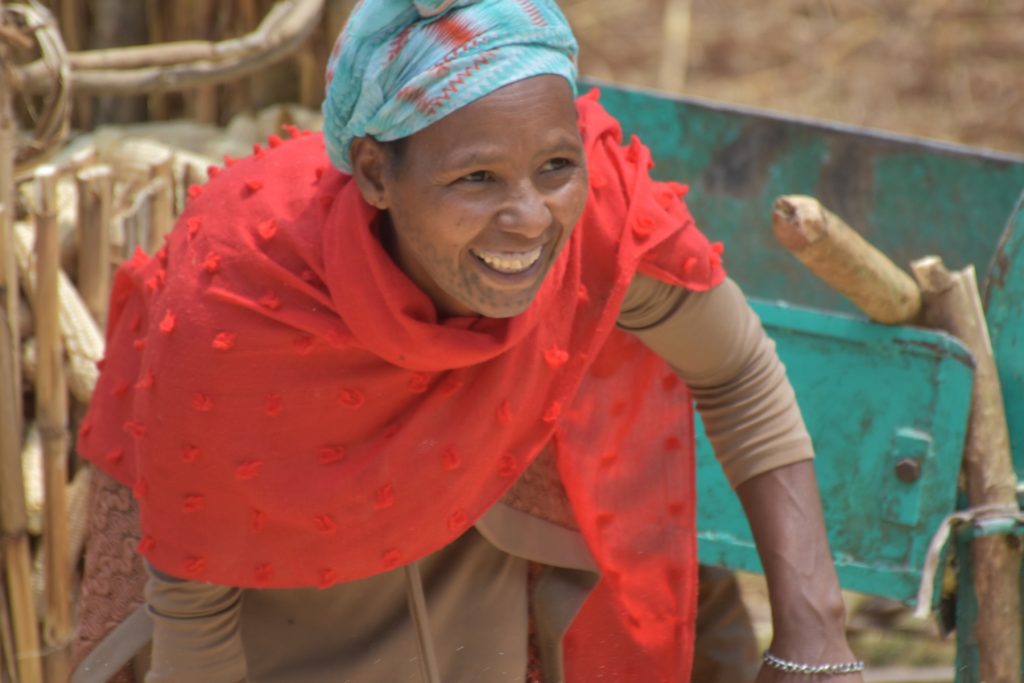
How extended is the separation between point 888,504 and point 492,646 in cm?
92

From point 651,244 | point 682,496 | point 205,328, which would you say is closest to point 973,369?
point 682,496

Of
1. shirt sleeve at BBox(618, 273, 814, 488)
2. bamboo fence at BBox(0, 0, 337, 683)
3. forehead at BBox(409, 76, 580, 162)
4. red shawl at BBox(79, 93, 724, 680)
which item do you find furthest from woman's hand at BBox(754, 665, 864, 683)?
bamboo fence at BBox(0, 0, 337, 683)

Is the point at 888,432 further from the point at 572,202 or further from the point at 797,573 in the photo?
the point at 572,202

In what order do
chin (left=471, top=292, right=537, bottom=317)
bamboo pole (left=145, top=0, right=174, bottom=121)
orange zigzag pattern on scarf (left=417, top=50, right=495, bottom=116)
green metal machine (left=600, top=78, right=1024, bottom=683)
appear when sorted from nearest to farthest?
1. orange zigzag pattern on scarf (left=417, top=50, right=495, bottom=116)
2. chin (left=471, top=292, right=537, bottom=317)
3. green metal machine (left=600, top=78, right=1024, bottom=683)
4. bamboo pole (left=145, top=0, right=174, bottom=121)

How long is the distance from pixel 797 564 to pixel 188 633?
0.88 m

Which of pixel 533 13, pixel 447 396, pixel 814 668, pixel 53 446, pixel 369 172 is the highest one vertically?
pixel 533 13

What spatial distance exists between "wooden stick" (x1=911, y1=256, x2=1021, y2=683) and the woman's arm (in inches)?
22.1

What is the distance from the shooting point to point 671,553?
7.80 ft

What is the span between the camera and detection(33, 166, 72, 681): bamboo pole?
2.91 metres

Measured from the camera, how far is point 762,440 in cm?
216

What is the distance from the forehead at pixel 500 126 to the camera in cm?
169

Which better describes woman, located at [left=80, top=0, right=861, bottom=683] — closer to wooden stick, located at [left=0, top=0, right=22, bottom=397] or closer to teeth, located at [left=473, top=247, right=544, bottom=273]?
teeth, located at [left=473, top=247, right=544, bottom=273]

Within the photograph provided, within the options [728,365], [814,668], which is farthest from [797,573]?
[728,365]

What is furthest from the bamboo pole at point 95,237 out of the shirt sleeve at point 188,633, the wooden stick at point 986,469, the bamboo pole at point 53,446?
the wooden stick at point 986,469
